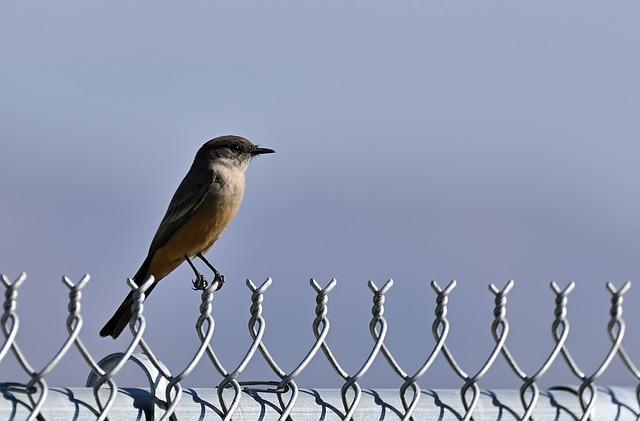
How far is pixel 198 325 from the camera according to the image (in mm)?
2730

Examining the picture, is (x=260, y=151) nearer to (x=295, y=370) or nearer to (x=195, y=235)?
(x=195, y=235)

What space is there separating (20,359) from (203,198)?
16.5ft

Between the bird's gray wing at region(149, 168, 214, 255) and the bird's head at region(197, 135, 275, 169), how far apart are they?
0.22m

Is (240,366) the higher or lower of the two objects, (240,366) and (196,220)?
the lower

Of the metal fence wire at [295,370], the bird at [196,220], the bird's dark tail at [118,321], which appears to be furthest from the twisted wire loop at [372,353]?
the bird at [196,220]

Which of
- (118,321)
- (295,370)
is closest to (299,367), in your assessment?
(295,370)

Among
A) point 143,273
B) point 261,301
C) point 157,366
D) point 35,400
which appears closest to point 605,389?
point 261,301

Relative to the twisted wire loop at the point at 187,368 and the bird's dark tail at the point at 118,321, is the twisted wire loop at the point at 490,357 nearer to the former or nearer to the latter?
the twisted wire loop at the point at 187,368

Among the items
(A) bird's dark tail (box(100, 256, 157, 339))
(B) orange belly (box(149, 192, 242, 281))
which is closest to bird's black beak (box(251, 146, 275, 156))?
(B) orange belly (box(149, 192, 242, 281))

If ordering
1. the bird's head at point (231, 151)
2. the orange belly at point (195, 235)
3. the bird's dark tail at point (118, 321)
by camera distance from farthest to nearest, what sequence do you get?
the bird's head at point (231, 151) → the orange belly at point (195, 235) → the bird's dark tail at point (118, 321)

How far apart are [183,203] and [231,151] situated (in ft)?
2.32

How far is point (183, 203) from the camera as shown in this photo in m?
7.34

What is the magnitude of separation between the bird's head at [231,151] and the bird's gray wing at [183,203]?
22 cm

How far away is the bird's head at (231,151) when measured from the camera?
780 cm
